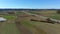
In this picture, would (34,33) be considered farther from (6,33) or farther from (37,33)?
(6,33)

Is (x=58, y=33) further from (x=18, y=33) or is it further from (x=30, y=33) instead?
(x=18, y=33)

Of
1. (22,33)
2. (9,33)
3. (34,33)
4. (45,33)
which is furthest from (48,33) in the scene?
(9,33)

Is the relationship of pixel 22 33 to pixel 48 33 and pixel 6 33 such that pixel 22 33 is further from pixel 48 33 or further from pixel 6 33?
pixel 48 33

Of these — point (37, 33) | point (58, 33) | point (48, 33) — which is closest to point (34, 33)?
point (37, 33)

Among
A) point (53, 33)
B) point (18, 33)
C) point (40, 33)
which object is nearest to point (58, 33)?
point (53, 33)

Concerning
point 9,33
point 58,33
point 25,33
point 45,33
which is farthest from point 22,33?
point 58,33

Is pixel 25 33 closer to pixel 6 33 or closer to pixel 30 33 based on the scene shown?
pixel 30 33
